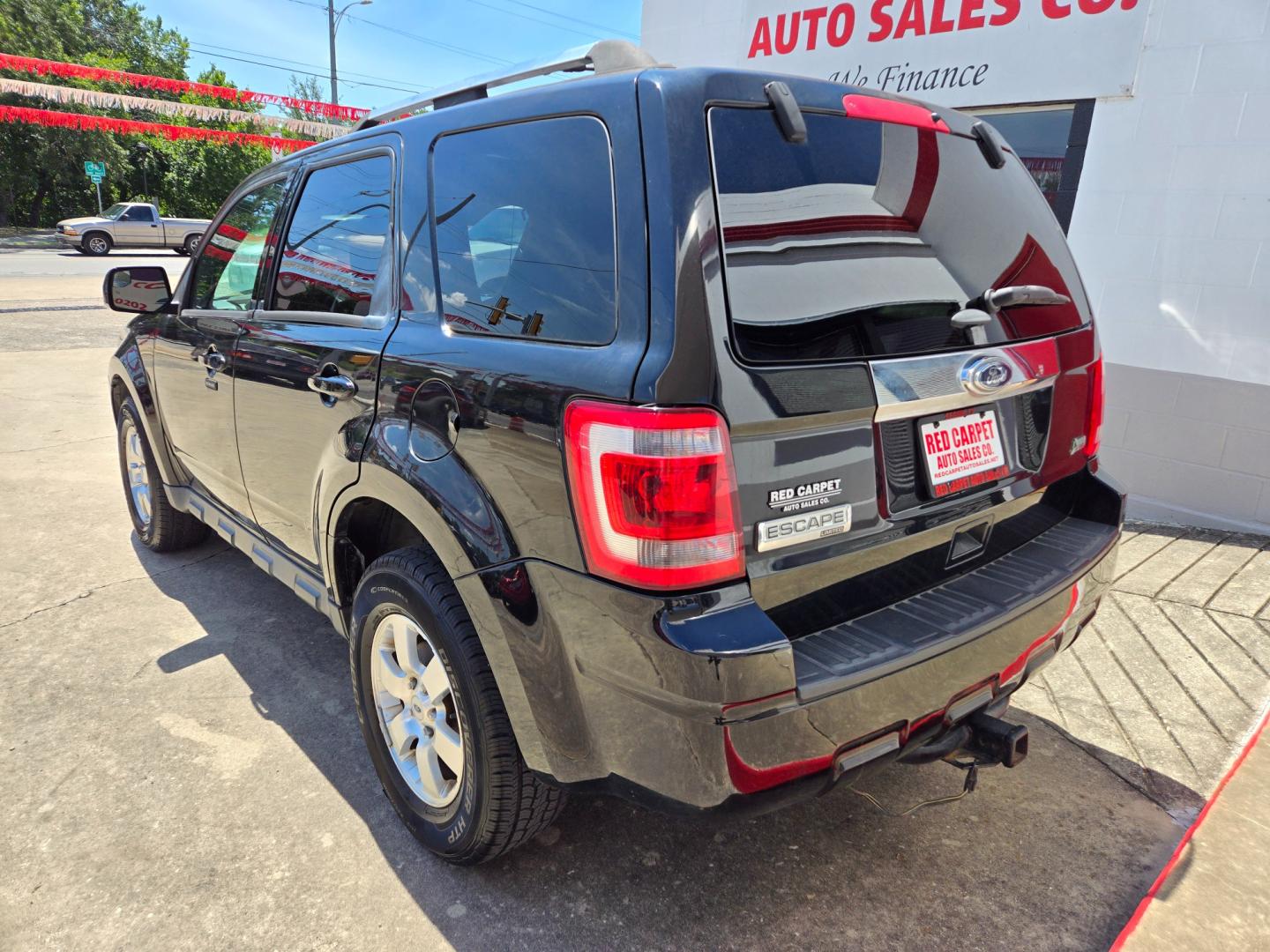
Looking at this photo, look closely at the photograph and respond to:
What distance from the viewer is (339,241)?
257cm

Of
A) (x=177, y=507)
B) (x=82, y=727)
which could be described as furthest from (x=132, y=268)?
(x=82, y=727)

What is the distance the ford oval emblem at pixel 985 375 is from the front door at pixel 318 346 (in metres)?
1.44

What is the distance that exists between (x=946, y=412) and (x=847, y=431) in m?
0.33

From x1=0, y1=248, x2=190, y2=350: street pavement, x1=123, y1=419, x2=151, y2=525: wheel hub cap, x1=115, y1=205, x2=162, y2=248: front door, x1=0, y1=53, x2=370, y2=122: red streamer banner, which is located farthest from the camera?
x1=115, y1=205, x2=162, y2=248: front door

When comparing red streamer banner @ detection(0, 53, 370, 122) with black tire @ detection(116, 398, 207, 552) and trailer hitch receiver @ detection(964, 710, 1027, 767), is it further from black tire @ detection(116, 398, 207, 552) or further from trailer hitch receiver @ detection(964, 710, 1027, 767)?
trailer hitch receiver @ detection(964, 710, 1027, 767)

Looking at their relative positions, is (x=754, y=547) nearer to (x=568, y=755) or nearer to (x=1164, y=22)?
(x=568, y=755)

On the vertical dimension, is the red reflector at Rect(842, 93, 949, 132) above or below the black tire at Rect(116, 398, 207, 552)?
above

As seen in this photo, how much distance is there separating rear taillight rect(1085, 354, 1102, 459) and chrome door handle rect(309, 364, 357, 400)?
2057 millimetres

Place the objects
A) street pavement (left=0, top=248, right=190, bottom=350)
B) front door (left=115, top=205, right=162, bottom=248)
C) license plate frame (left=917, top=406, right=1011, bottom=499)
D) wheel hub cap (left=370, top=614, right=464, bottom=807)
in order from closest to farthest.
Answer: license plate frame (left=917, top=406, right=1011, bottom=499)
wheel hub cap (left=370, top=614, right=464, bottom=807)
street pavement (left=0, top=248, right=190, bottom=350)
front door (left=115, top=205, right=162, bottom=248)

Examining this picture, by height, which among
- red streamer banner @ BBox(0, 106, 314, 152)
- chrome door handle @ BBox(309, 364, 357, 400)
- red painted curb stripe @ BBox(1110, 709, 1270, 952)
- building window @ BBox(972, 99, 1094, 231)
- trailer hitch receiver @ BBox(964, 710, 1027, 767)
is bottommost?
red painted curb stripe @ BBox(1110, 709, 1270, 952)

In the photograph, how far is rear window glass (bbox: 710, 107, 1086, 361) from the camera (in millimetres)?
1661

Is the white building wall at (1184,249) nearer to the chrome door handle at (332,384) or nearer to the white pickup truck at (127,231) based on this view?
the chrome door handle at (332,384)

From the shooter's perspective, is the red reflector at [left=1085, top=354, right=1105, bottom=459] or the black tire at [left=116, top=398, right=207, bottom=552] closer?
the red reflector at [left=1085, top=354, right=1105, bottom=459]

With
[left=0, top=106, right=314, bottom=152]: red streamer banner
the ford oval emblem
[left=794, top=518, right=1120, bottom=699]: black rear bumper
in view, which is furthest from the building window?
[left=0, top=106, right=314, bottom=152]: red streamer banner
